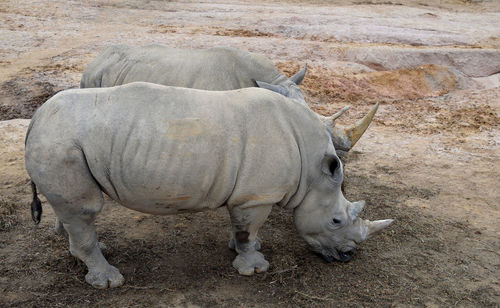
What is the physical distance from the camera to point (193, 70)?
657 cm

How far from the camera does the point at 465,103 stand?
10.7 metres

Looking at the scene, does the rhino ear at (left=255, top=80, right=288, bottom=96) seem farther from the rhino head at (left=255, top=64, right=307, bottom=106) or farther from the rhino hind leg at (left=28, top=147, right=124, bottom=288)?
the rhino hind leg at (left=28, top=147, right=124, bottom=288)

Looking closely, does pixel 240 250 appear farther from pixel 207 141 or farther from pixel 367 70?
pixel 367 70

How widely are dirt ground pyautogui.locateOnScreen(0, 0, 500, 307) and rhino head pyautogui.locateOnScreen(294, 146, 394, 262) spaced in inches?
8.1

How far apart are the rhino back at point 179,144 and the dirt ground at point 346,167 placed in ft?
2.96

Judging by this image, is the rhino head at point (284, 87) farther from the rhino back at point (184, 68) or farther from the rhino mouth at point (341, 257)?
the rhino mouth at point (341, 257)

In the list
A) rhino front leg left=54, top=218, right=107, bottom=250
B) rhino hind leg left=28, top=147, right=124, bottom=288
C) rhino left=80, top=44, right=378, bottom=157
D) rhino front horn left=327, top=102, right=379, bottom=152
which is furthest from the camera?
rhino left=80, top=44, right=378, bottom=157

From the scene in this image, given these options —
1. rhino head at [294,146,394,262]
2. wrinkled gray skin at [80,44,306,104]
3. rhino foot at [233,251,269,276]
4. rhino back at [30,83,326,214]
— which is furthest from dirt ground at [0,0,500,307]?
wrinkled gray skin at [80,44,306,104]

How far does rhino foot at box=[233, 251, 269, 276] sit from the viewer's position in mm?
4676

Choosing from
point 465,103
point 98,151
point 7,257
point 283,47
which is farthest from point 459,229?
point 283,47

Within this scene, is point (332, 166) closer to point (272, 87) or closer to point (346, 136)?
point (346, 136)

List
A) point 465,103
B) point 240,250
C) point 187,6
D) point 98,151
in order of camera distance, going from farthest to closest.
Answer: point 187,6 → point 465,103 → point 240,250 → point 98,151

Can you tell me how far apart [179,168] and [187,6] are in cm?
1457

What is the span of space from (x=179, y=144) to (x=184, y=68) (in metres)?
2.82
